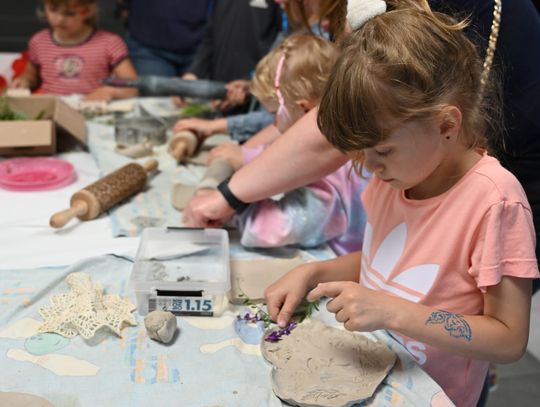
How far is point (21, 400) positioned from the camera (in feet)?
2.58

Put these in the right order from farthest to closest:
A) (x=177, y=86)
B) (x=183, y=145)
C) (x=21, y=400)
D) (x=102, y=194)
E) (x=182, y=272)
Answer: (x=177, y=86), (x=183, y=145), (x=102, y=194), (x=182, y=272), (x=21, y=400)

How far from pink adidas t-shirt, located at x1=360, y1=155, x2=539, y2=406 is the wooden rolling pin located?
0.85 m

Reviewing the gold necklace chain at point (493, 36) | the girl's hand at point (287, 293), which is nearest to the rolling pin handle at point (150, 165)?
the girl's hand at point (287, 293)

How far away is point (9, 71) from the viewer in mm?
2953

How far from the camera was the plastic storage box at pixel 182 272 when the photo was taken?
1.01 metres

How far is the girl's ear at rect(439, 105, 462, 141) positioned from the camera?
2.73ft

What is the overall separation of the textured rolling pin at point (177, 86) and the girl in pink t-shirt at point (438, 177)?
53.3 inches

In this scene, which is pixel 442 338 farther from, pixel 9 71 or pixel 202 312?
pixel 9 71

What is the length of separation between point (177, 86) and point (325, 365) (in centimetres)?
153

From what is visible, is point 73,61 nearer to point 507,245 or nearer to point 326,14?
point 326,14

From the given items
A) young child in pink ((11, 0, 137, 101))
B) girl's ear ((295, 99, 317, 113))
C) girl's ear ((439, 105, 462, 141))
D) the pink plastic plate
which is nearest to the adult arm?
girl's ear ((295, 99, 317, 113))

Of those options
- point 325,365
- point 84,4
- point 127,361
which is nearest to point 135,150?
point 127,361

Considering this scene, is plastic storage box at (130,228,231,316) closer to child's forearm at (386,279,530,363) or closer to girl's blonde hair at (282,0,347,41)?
child's forearm at (386,279,530,363)

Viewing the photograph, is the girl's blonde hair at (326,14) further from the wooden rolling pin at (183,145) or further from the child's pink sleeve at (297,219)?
the wooden rolling pin at (183,145)
